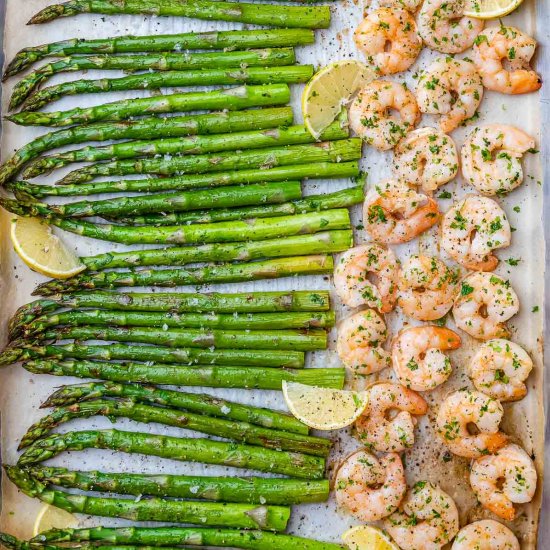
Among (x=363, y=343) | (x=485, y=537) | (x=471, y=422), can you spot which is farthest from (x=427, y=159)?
(x=485, y=537)

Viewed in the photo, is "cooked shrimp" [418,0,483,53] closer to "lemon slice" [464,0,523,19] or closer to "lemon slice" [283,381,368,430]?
"lemon slice" [464,0,523,19]

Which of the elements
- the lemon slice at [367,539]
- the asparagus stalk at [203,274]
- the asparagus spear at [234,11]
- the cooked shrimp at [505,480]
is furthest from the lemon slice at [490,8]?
the lemon slice at [367,539]

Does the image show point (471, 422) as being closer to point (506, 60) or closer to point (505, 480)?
point (505, 480)

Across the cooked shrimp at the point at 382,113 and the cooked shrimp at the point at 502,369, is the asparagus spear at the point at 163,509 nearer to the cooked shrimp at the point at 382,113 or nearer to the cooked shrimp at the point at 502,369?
the cooked shrimp at the point at 502,369

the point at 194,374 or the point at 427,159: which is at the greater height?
the point at 427,159

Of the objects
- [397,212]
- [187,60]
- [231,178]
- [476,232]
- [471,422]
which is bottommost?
[471,422]

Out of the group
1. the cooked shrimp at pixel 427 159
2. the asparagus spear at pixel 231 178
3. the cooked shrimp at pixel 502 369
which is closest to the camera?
the cooked shrimp at pixel 502 369
